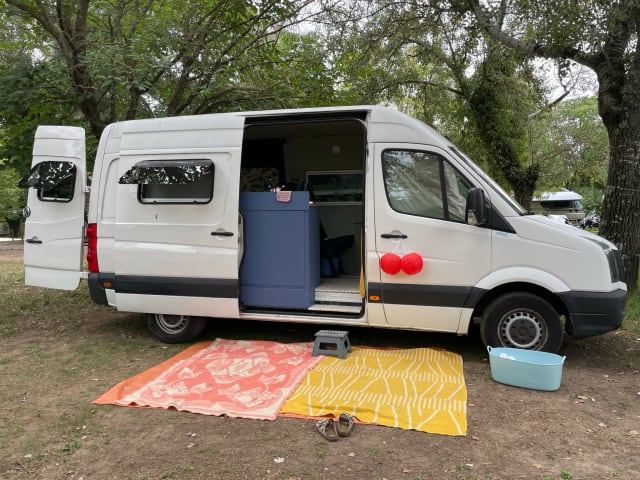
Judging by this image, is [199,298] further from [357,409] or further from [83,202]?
[357,409]

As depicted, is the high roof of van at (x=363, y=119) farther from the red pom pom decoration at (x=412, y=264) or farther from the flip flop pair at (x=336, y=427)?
the flip flop pair at (x=336, y=427)

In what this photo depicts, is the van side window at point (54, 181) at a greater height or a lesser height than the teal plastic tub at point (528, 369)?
greater

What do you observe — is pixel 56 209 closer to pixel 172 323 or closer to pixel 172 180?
pixel 172 180

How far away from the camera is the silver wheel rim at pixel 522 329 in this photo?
481cm

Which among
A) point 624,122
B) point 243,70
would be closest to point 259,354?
point 243,70

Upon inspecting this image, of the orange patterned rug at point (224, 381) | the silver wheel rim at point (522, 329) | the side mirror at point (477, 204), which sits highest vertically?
the side mirror at point (477, 204)

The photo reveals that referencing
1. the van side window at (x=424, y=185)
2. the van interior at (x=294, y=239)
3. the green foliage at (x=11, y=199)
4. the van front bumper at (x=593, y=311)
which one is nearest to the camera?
the van front bumper at (x=593, y=311)

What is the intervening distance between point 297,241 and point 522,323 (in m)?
2.45

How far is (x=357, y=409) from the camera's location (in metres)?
3.88

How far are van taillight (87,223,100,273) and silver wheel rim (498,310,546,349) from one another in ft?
14.9

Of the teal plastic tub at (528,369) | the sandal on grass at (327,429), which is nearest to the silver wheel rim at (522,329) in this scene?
the teal plastic tub at (528,369)

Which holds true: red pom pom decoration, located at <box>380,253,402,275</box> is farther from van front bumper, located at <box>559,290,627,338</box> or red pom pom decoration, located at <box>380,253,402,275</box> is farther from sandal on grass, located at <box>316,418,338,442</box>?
sandal on grass, located at <box>316,418,338,442</box>

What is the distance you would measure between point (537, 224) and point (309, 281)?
2384 mm

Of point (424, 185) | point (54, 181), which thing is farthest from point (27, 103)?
point (424, 185)
